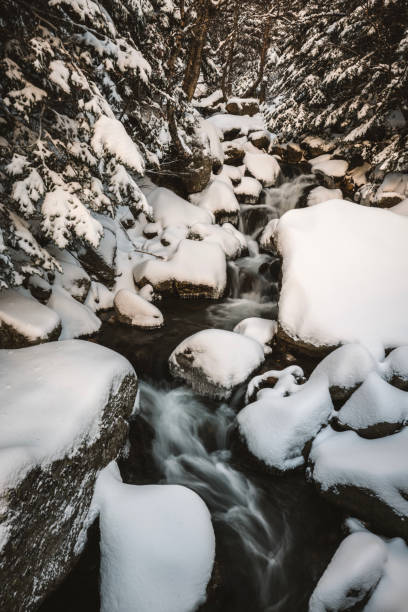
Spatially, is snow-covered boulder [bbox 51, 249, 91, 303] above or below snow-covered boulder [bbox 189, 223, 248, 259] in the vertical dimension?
below

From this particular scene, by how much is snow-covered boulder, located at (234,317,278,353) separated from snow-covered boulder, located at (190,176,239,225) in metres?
5.73

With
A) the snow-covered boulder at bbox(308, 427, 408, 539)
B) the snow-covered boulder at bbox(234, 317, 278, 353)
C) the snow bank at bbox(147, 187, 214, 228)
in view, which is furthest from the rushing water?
the snow bank at bbox(147, 187, 214, 228)

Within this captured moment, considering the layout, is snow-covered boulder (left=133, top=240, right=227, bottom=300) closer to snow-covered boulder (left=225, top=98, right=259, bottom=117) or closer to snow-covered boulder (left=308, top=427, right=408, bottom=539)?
snow-covered boulder (left=308, top=427, right=408, bottom=539)

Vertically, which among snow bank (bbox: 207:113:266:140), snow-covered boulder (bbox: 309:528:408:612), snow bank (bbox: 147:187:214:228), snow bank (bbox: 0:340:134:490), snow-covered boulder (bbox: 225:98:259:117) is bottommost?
snow-covered boulder (bbox: 309:528:408:612)

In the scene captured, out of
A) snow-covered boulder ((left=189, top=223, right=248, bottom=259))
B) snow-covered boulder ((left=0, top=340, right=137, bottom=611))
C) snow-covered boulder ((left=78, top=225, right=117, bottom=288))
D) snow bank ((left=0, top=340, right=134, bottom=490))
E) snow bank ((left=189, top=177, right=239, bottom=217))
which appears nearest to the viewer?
snow-covered boulder ((left=0, top=340, right=137, bottom=611))

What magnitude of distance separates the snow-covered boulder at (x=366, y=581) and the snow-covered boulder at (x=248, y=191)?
11299 millimetres

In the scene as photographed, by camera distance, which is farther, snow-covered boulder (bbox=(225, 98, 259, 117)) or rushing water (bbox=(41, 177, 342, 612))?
snow-covered boulder (bbox=(225, 98, 259, 117))

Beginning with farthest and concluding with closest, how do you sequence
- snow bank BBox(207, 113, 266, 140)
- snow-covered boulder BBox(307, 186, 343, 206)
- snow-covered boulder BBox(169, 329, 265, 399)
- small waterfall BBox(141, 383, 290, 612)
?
1. snow bank BBox(207, 113, 266, 140)
2. snow-covered boulder BBox(307, 186, 343, 206)
3. snow-covered boulder BBox(169, 329, 265, 399)
4. small waterfall BBox(141, 383, 290, 612)

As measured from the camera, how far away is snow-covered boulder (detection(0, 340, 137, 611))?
6.27 ft

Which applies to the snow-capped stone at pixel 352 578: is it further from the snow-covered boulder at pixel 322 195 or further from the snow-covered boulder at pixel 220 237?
the snow-covered boulder at pixel 322 195

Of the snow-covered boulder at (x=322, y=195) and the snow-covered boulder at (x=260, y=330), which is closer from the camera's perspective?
the snow-covered boulder at (x=260, y=330)

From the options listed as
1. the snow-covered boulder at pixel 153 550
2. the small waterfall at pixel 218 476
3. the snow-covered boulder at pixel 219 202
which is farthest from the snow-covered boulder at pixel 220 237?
the snow-covered boulder at pixel 153 550

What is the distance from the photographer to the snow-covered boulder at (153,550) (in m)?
2.28

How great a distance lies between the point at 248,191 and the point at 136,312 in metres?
7.74
